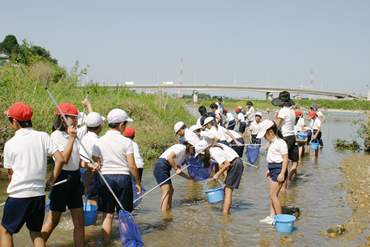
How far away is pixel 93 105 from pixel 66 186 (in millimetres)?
9680

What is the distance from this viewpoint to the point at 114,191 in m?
4.17

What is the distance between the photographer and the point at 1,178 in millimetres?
7574

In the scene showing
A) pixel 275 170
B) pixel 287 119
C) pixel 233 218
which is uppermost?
pixel 287 119

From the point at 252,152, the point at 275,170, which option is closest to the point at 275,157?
the point at 275,170

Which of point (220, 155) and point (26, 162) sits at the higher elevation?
point (26, 162)

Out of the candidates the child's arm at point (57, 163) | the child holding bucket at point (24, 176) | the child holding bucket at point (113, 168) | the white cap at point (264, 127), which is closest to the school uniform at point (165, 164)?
the white cap at point (264, 127)

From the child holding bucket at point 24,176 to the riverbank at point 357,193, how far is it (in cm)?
419

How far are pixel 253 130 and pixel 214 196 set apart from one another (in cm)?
621

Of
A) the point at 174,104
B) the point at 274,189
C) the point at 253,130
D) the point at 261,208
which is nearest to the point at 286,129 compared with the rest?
the point at 261,208

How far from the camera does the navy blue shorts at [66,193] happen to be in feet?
12.1

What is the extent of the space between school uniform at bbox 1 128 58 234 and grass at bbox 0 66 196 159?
469 cm

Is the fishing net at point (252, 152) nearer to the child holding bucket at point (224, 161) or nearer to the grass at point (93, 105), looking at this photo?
the child holding bucket at point (224, 161)

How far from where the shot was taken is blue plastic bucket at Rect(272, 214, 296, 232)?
16.1 feet

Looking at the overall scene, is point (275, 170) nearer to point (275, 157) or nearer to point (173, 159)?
point (275, 157)
